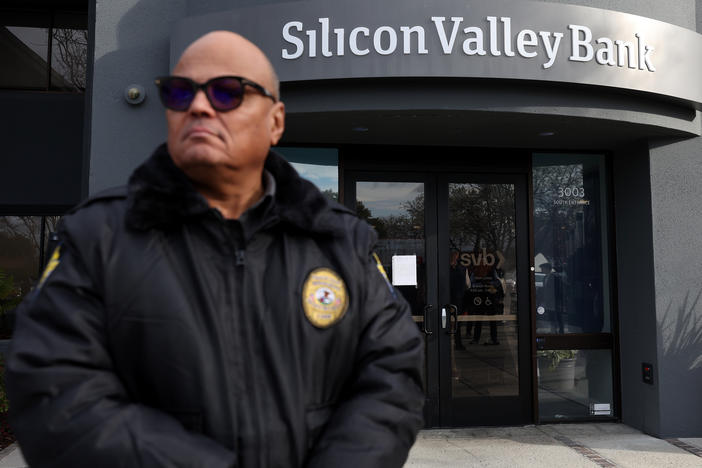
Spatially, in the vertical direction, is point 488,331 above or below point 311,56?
below

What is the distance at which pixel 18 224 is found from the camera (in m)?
6.70

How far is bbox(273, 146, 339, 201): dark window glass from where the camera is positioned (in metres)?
5.87

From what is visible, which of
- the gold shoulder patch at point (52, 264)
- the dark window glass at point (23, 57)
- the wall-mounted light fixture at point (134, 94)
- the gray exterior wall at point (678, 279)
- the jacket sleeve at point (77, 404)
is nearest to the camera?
the jacket sleeve at point (77, 404)

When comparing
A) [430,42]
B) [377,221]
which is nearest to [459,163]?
[377,221]

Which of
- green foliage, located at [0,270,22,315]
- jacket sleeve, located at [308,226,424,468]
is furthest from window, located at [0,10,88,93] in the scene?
jacket sleeve, located at [308,226,424,468]

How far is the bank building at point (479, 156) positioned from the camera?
455 cm

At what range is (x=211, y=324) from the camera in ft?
4.24

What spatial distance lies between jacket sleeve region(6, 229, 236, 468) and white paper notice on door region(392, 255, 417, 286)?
4681 mm

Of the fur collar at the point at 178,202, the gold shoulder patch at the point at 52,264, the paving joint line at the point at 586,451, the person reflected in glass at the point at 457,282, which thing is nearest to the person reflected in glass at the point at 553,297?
the person reflected in glass at the point at 457,282

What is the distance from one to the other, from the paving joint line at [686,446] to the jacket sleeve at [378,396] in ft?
15.7

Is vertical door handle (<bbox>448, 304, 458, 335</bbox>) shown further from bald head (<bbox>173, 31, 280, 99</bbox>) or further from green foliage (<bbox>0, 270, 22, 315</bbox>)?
bald head (<bbox>173, 31, 280, 99</bbox>)

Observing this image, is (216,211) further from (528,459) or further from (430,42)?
(528,459)

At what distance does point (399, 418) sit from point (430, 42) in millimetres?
3718

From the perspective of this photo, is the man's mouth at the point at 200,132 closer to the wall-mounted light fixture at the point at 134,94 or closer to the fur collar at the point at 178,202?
the fur collar at the point at 178,202
